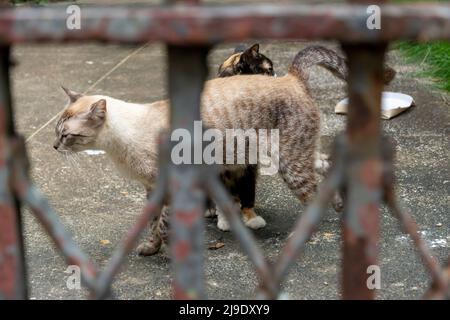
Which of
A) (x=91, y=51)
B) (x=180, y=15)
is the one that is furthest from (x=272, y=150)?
(x=91, y=51)

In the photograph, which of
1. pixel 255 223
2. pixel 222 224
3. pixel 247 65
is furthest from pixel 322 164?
pixel 247 65

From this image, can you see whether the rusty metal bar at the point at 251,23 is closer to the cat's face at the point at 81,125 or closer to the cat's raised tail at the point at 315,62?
the cat's face at the point at 81,125

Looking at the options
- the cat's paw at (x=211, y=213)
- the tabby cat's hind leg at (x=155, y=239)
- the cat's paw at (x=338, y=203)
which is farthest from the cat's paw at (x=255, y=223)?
the tabby cat's hind leg at (x=155, y=239)

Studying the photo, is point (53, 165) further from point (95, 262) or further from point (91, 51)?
point (91, 51)

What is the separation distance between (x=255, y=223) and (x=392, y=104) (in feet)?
7.34

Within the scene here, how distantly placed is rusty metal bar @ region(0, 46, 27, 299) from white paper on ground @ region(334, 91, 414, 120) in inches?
176

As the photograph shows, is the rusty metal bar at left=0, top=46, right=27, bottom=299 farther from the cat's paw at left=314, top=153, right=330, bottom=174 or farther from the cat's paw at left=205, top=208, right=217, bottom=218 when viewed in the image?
the cat's paw at left=314, top=153, right=330, bottom=174

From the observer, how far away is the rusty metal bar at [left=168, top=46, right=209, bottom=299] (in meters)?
1.40

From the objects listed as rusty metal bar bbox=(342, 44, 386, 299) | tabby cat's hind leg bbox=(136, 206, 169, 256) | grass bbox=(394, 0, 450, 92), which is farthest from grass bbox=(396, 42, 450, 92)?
rusty metal bar bbox=(342, 44, 386, 299)

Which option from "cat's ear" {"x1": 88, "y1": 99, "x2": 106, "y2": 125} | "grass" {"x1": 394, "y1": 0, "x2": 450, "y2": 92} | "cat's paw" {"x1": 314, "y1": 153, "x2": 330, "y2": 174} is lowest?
"cat's paw" {"x1": 314, "y1": 153, "x2": 330, "y2": 174}

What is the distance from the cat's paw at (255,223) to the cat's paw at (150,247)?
61 centimetres

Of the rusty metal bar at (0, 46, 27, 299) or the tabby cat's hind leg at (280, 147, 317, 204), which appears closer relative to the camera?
the rusty metal bar at (0, 46, 27, 299)

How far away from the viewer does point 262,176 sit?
4867 mm

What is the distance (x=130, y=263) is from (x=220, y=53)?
462 cm
